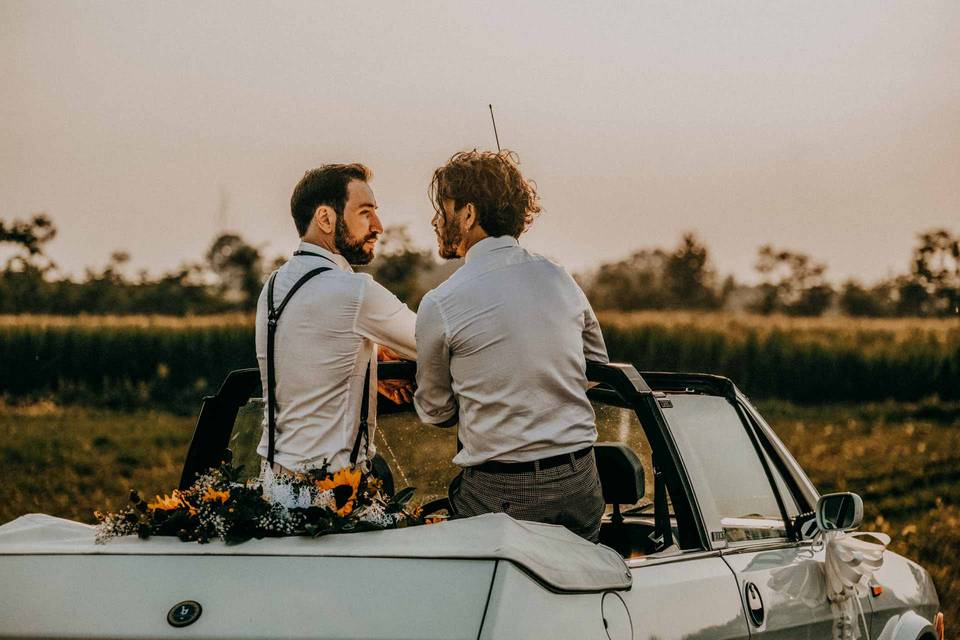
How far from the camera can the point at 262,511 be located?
149 inches

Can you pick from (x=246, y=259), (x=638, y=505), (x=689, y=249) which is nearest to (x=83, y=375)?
(x=246, y=259)

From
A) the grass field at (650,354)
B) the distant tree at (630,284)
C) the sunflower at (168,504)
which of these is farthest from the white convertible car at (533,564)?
the distant tree at (630,284)

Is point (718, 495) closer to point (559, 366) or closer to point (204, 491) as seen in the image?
point (559, 366)

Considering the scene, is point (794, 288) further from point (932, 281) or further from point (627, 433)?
point (627, 433)

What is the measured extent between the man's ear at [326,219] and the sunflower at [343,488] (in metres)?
1.16

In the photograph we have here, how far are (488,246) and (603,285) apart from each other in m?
30.8

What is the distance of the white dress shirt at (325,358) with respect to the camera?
458 cm

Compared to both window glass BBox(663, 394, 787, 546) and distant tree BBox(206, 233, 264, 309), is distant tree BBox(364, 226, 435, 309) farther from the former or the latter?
window glass BBox(663, 394, 787, 546)

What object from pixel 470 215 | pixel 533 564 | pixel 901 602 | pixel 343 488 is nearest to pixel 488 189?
pixel 470 215

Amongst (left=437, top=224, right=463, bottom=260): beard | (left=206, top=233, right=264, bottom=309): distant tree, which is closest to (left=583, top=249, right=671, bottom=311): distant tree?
(left=206, top=233, right=264, bottom=309): distant tree

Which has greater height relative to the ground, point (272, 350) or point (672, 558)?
point (272, 350)

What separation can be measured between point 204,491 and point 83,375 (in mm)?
28735

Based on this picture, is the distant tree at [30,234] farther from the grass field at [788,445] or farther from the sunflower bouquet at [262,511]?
the sunflower bouquet at [262,511]

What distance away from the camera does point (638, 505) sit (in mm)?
5309
